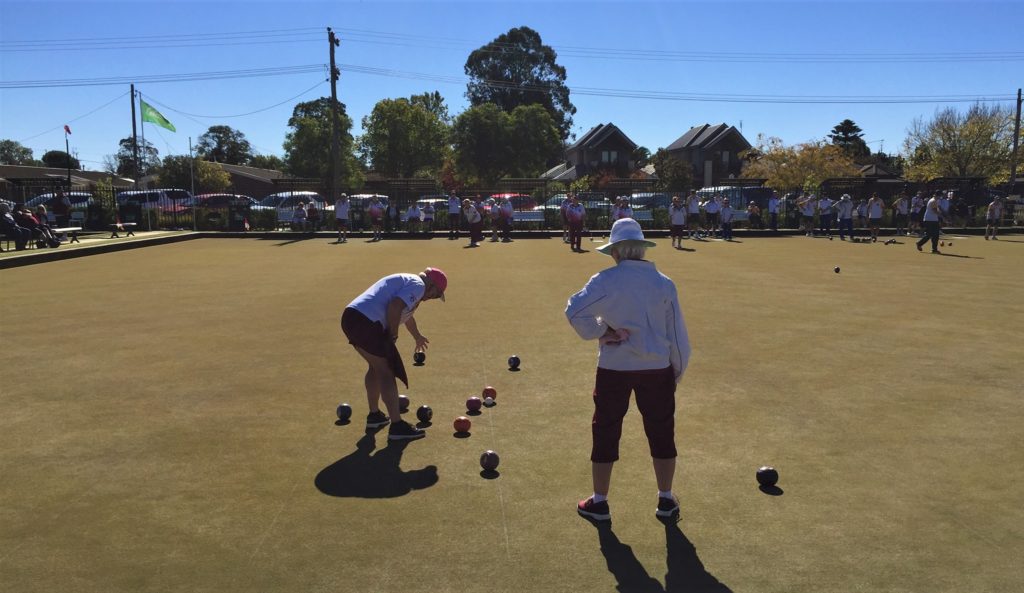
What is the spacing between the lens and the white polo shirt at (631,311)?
4305mm

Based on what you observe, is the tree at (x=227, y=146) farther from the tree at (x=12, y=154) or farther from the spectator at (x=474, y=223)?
the spectator at (x=474, y=223)

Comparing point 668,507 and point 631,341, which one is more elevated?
point 631,341

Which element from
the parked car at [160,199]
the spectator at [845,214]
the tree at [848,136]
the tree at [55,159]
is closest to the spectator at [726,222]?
the spectator at [845,214]

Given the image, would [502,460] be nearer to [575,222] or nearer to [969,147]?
[575,222]

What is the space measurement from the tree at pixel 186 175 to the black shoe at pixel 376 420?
205 feet

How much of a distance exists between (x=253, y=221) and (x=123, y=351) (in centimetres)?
2763

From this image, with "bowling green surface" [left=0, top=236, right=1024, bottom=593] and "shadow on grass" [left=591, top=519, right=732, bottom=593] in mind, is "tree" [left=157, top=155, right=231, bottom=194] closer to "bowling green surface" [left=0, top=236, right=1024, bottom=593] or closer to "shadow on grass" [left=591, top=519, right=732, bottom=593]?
"bowling green surface" [left=0, top=236, right=1024, bottom=593]

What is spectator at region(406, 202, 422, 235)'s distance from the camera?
34.3 meters

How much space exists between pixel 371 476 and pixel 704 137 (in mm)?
78213

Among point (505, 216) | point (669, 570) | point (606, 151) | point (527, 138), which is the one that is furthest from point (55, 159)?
point (669, 570)

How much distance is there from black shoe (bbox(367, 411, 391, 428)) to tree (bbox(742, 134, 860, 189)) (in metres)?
62.8

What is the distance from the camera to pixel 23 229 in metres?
22.6

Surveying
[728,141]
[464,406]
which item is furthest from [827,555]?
[728,141]

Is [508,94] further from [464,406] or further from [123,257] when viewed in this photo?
[464,406]
